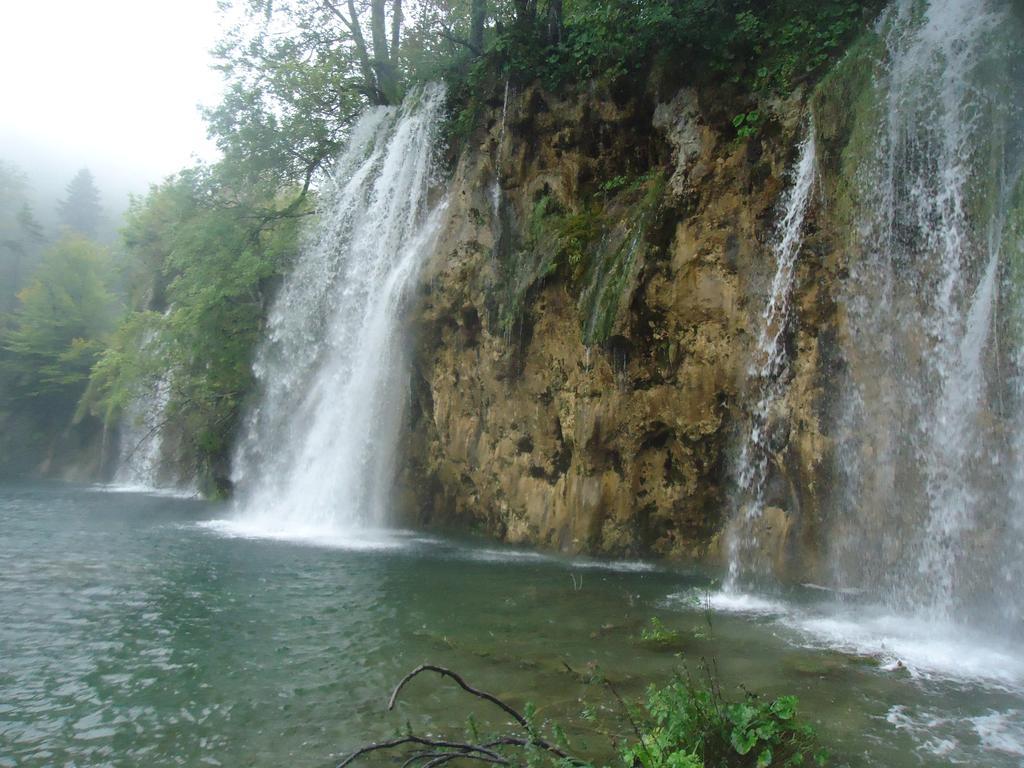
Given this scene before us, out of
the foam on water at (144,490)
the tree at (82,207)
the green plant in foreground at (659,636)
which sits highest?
the tree at (82,207)

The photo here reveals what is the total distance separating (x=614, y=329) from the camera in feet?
39.3

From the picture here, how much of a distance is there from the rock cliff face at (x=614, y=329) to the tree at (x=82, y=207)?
69.4m

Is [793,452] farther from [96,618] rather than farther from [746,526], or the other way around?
[96,618]

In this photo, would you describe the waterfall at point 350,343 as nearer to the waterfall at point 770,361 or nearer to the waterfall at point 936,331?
the waterfall at point 770,361

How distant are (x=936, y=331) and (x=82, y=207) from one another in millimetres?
81406

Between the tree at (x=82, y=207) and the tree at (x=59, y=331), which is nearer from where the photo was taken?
the tree at (x=59, y=331)

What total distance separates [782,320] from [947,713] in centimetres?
612

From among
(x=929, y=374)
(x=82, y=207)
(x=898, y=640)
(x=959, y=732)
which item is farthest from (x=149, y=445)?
(x=82, y=207)

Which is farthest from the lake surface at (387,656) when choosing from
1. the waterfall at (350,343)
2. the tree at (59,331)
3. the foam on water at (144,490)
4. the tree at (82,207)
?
the tree at (82,207)

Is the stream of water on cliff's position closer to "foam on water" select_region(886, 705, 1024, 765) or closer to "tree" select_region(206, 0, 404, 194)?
"foam on water" select_region(886, 705, 1024, 765)

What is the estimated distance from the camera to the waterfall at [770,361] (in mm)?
10438

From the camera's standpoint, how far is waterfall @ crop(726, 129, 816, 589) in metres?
10.4

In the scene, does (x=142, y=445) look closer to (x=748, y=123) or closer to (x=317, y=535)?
(x=317, y=535)

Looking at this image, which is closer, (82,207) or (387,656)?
(387,656)
